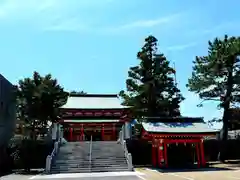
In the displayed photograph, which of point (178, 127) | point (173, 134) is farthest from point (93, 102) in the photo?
point (173, 134)

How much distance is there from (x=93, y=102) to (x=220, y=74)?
55.6 feet

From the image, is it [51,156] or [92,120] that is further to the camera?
[92,120]

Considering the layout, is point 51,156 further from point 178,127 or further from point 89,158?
point 178,127

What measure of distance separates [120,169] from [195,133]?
6603mm

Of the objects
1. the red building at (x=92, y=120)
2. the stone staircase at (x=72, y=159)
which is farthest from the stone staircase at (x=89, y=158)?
the red building at (x=92, y=120)

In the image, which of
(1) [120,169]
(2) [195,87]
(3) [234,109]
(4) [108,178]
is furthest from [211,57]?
(4) [108,178]

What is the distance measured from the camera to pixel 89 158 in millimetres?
26938

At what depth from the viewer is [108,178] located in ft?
64.5

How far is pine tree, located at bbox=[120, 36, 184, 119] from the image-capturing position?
112 feet

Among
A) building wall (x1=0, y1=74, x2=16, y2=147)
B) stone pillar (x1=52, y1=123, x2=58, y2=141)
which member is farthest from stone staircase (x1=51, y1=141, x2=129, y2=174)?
building wall (x1=0, y1=74, x2=16, y2=147)

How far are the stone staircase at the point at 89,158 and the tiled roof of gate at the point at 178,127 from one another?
11.3 feet

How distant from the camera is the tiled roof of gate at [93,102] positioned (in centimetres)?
3969

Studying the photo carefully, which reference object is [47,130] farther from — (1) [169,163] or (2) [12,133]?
(1) [169,163]

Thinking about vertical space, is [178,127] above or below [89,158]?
above
